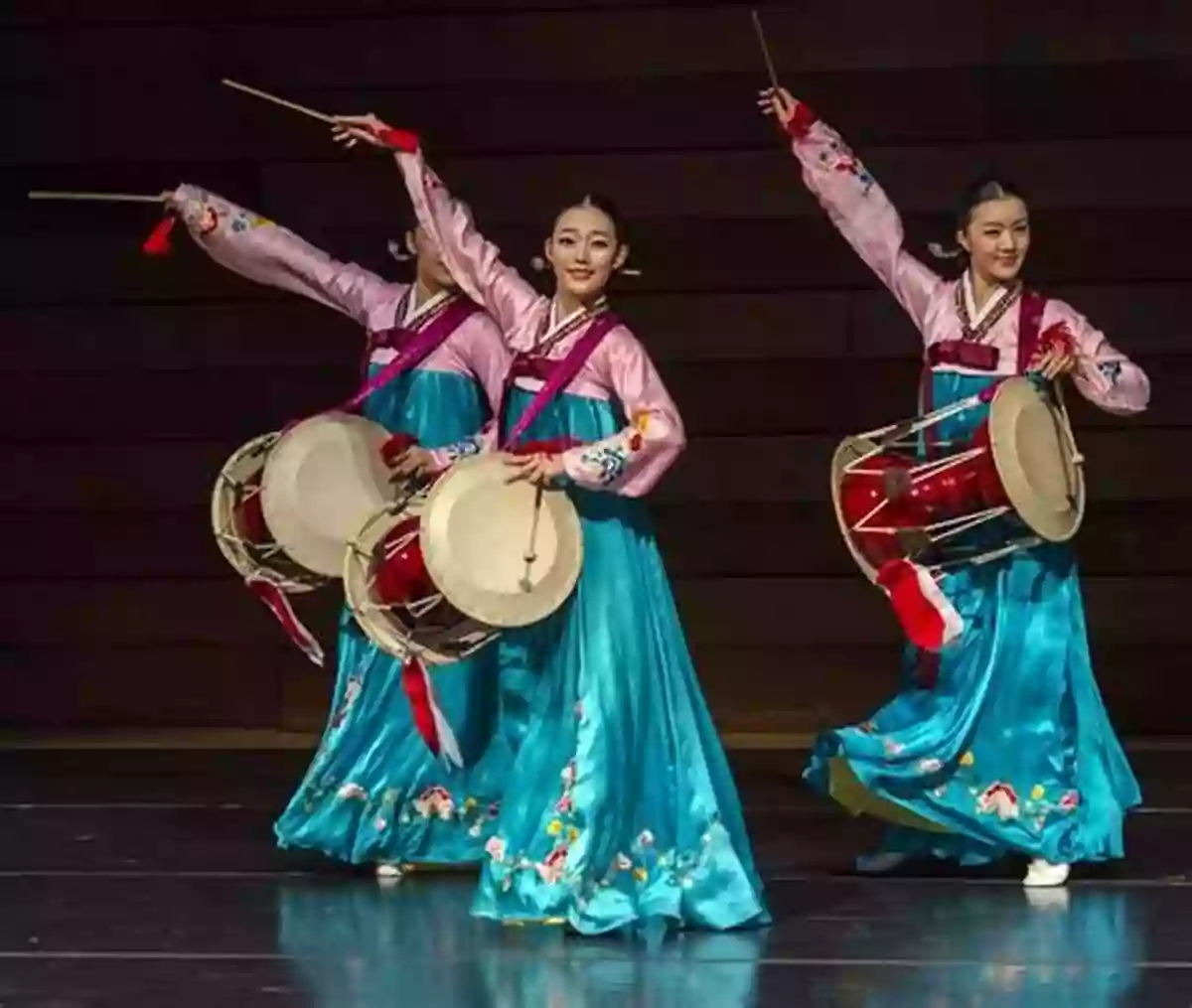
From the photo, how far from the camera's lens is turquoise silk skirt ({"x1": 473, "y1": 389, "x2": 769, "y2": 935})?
3.78 metres

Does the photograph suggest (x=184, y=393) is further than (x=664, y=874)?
Yes

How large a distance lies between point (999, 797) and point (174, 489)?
2686 mm

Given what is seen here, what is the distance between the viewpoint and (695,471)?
6.01 metres

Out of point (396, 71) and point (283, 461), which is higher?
point (396, 71)

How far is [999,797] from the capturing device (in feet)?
13.8

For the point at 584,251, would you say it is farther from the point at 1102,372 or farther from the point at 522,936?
the point at 522,936

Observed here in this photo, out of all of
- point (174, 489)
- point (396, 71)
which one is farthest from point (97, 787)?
point (396, 71)

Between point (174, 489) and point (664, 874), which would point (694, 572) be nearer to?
point (174, 489)

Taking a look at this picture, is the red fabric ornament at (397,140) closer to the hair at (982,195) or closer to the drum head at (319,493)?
the drum head at (319,493)

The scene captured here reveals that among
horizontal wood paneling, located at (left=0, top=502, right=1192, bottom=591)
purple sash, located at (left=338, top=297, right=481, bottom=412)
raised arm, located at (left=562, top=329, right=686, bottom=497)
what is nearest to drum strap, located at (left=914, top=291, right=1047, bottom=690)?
raised arm, located at (left=562, top=329, right=686, bottom=497)

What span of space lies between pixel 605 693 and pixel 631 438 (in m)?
0.39

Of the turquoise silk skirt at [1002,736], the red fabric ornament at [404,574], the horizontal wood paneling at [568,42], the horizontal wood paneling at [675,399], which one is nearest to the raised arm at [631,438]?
the red fabric ornament at [404,574]

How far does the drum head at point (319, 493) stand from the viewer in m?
4.30

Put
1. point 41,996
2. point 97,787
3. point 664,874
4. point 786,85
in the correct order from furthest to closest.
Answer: point 786,85 → point 97,787 → point 664,874 → point 41,996
